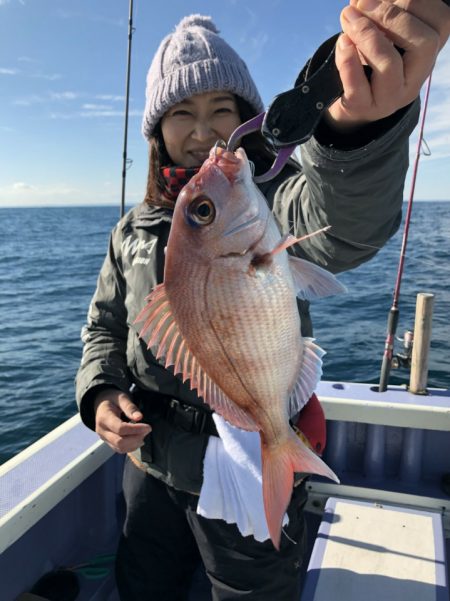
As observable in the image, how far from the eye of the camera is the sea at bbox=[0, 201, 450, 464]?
6.55 metres

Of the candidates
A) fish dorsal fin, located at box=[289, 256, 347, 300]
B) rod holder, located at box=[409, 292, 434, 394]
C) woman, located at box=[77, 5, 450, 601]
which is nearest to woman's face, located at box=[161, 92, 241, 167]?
woman, located at box=[77, 5, 450, 601]

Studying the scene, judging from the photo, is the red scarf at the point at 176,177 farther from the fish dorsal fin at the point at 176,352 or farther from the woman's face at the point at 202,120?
the fish dorsal fin at the point at 176,352

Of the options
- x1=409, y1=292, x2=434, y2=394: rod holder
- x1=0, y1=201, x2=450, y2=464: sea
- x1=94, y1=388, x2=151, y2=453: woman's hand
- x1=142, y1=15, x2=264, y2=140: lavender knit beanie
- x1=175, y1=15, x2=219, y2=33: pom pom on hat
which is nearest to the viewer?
x1=94, y1=388, x2=151, y2=453: woman's hand

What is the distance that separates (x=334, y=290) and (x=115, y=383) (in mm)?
1118

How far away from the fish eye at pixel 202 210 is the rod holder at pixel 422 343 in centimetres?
220

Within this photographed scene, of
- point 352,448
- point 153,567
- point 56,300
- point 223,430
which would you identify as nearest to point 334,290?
point 223,430

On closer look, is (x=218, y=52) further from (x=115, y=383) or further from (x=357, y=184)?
(x=115, y=383)

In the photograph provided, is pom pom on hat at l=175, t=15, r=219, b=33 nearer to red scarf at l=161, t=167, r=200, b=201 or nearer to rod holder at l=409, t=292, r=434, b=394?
red scarf at l=161, t=167, r=200, b=201

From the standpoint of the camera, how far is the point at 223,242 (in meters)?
1.21

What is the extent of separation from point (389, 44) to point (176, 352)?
2.79 ft

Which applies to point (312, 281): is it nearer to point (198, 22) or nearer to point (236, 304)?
point (236, 304)

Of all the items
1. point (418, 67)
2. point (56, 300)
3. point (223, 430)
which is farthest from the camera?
point (56, 300)

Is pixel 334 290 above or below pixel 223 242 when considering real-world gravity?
below

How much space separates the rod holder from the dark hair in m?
1.62
